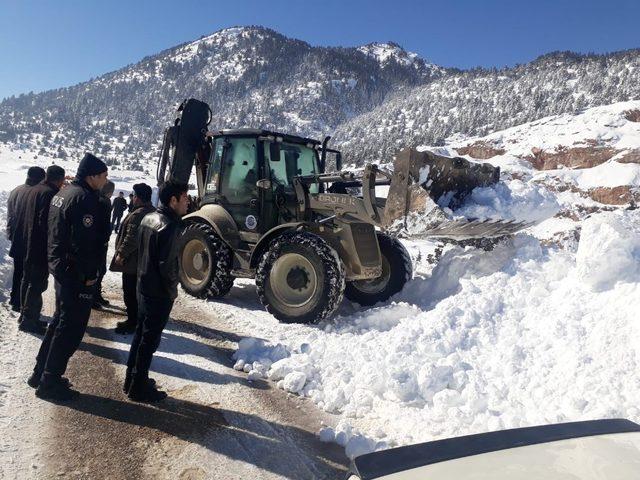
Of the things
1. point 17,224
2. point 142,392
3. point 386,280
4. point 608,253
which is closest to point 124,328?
point 17,224

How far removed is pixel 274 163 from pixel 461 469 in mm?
5767

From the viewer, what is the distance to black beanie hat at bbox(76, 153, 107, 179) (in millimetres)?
3779

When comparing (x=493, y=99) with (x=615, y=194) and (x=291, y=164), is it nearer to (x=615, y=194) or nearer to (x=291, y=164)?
(x=615, y=194)

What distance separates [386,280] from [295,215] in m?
1.70

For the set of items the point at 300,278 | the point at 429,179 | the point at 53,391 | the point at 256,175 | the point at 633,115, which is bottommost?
the point at 53,391

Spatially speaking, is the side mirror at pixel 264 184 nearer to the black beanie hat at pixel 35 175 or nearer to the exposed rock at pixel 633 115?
the black beanie hat at pixel 35 175

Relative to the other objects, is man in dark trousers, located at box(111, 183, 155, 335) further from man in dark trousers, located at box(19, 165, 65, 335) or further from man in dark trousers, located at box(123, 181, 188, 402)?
man in dark trousers, located at box(123, 181, 188, 402)

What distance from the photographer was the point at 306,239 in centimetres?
596

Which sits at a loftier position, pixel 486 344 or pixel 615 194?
pixel 615 194

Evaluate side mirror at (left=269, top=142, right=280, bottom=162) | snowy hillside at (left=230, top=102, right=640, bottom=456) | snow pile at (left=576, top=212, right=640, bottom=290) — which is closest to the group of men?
snowy hillside at (left=230, top=102, right=640, bottom=456)

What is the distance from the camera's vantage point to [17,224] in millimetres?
Result: 5309

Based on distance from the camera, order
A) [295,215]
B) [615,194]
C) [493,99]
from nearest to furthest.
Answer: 1. [295,215]
2. [615,194]
3. [493,99]

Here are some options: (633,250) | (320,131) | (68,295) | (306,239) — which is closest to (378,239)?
(306,239)

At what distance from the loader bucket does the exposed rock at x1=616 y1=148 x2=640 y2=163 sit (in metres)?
30.0
